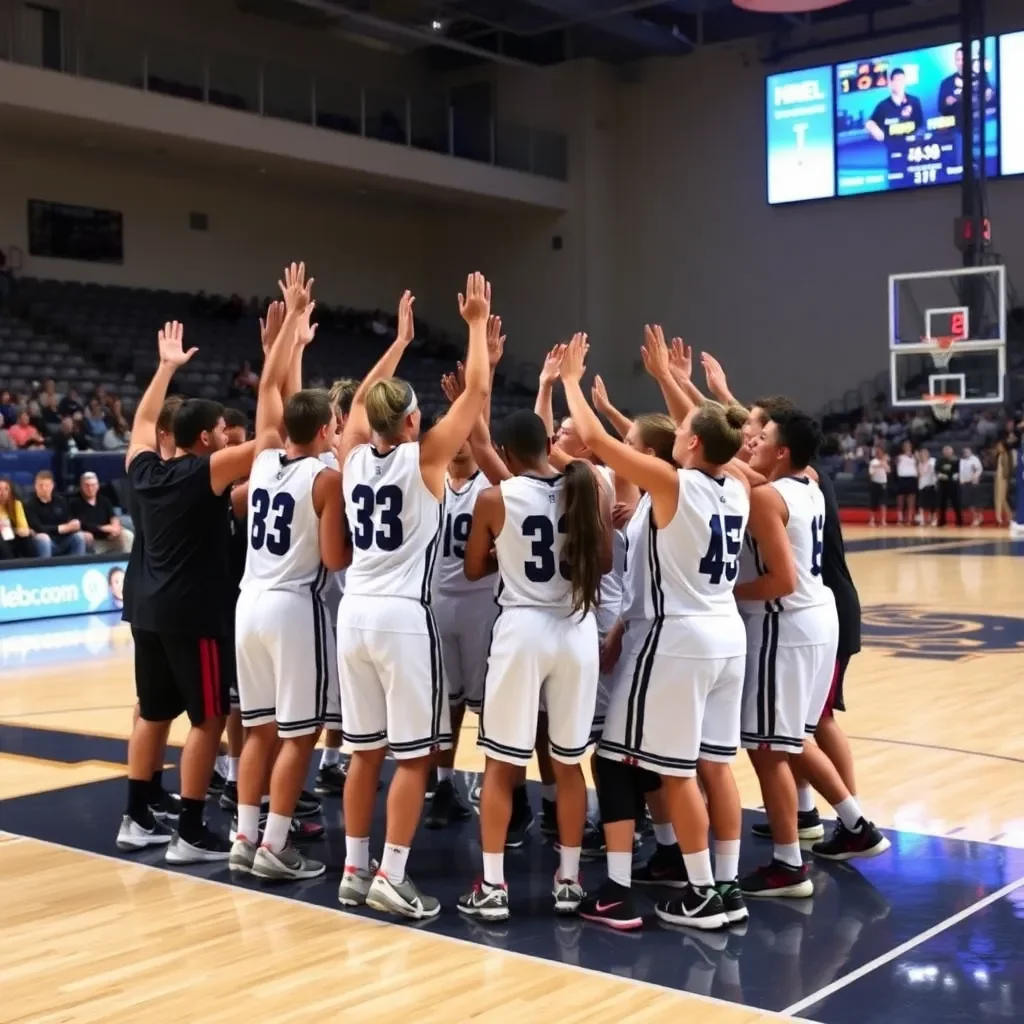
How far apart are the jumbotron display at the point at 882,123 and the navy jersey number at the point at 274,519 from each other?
835 inches

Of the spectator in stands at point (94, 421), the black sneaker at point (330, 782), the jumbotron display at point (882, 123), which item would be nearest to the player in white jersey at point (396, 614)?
the black sneaker at point (330, 782)

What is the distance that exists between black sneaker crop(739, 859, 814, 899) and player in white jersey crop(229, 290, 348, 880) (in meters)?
1.60

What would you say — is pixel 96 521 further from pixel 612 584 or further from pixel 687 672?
pixel 687 672

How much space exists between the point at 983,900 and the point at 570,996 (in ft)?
5.42

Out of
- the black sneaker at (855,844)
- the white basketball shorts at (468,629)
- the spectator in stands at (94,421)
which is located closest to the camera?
the black sneaker at (855,844)

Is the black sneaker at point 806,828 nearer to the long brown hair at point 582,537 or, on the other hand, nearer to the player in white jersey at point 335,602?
the long brown hair at point 582,537

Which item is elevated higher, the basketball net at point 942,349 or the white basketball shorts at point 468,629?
the basketball net at point 942,349

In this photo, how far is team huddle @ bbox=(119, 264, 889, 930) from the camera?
14.8ft

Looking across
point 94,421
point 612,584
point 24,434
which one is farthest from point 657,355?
point 94,421

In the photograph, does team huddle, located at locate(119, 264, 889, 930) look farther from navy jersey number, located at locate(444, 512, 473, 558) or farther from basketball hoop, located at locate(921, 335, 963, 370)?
basketball hoop, located at locate(921, 335, 963, 370)

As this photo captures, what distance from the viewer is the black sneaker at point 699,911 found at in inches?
174

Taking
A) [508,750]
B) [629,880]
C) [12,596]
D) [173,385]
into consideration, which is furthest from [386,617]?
[173,385]

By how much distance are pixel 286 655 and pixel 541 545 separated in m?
1.10

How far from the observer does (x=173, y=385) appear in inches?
855
